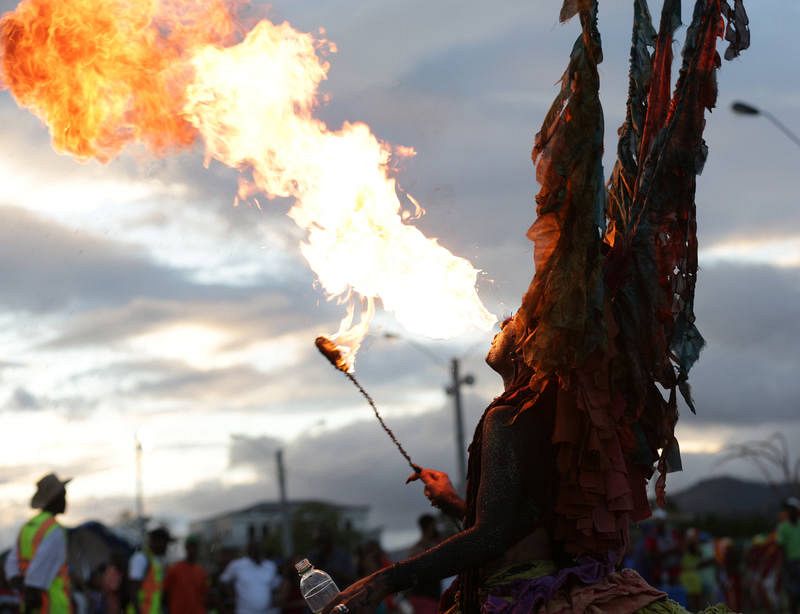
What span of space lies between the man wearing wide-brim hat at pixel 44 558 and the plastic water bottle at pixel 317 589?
534 cm

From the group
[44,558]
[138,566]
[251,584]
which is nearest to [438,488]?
[44,558]

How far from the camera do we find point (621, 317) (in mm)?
4270

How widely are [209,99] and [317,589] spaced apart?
2.91 metres

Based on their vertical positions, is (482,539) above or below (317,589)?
above

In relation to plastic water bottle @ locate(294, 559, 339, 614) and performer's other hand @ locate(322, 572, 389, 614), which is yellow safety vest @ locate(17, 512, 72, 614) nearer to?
plastic water bottle @ locate(294, 559, 339, 614)

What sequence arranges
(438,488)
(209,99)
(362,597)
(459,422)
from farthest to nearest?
(459,422), (209,99), (438,488), (362,597)

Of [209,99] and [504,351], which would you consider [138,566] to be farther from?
[504,351]

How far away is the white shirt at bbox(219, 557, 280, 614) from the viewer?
12.8 meters

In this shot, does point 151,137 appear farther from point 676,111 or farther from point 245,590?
point 245,590

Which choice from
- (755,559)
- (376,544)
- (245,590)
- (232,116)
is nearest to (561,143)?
(232,116)

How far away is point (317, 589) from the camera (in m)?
4.01

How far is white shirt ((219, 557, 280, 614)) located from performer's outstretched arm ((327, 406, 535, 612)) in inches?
364

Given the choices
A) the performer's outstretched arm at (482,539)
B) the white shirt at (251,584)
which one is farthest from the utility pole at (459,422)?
the performer's outstretched arm at (482,539)

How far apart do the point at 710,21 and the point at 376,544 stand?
8661 millimetres
